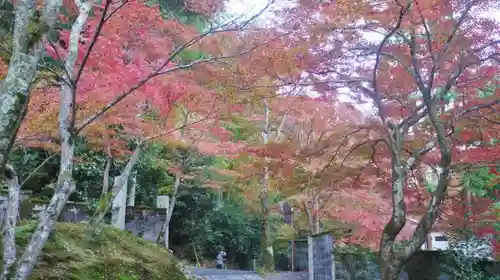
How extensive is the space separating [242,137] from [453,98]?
968 cm

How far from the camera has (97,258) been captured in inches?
253

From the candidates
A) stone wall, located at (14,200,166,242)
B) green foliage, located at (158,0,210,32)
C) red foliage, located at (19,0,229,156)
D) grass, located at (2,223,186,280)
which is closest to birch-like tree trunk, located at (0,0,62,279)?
grass, located at (2,223,186,280)

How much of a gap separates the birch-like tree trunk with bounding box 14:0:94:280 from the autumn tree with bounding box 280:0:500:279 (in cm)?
363

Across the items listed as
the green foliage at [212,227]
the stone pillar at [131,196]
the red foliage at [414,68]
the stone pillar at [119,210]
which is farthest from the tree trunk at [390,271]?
the green foliage at [212,227]

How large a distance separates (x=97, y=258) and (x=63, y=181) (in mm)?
2974

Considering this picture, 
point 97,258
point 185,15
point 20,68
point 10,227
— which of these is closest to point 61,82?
point 10,227

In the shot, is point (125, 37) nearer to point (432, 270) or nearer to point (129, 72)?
point (129, 72)

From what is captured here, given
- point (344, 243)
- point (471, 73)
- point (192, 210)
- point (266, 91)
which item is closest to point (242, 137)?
point (192, 210)

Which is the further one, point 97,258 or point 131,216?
point 131,216

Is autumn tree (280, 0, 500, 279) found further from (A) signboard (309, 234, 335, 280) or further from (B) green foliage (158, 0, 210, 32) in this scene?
(B) green foliage (158, 0, 210, 32)

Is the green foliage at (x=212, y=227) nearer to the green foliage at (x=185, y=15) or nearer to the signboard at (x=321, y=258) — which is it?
the green foliage at (x=185, y=15)

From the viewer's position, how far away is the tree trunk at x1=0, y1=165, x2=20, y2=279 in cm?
382

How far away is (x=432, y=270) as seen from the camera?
9328 millimetres

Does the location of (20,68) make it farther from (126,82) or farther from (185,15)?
(185,15)
